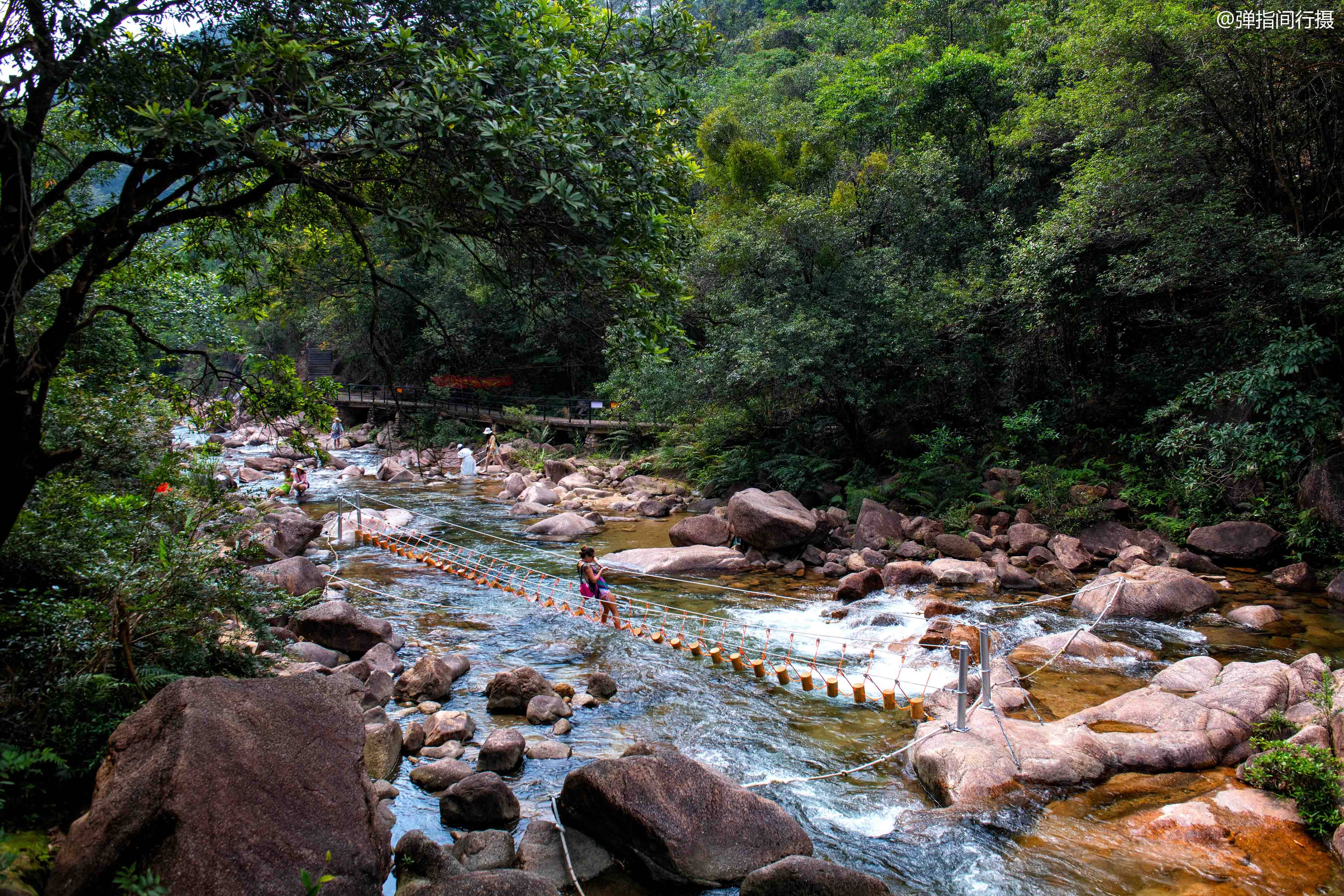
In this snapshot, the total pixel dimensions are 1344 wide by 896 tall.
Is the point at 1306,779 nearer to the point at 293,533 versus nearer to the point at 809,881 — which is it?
the point at 809,881

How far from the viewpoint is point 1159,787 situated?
515cm

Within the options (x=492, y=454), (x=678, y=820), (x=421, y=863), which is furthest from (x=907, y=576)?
(x=492, y=454)

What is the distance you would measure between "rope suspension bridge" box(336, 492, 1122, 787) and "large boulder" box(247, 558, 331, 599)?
93cm

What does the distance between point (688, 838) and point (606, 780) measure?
573 millimetres

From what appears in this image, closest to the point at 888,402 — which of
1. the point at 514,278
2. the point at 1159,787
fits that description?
the point at 1159,787

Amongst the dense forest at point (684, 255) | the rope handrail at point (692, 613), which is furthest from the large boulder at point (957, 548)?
the rope handrail at point (692, 613)

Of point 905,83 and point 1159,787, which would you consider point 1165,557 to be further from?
point 905,83

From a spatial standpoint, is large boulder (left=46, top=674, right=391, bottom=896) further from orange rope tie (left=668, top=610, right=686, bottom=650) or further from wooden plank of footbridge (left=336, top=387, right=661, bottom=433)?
wooden plank of footbridge (left=336, top=387, right=661, bottom=433)

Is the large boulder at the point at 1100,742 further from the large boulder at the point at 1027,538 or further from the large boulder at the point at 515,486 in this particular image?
the large boulder at the point at 515,486

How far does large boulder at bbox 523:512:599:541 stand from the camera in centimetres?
1452

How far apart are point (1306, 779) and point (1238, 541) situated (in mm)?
6740

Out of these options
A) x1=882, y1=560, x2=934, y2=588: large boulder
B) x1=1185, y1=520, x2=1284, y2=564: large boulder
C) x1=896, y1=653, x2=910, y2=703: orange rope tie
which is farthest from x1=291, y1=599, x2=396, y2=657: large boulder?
x1=1185, y1=520, x2=1284, y2=564: large boulder

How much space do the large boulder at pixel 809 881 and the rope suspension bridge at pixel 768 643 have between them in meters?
1.54

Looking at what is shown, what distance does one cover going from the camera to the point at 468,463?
69.6ft
